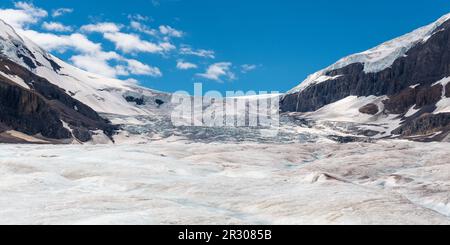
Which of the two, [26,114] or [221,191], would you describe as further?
[26,114]

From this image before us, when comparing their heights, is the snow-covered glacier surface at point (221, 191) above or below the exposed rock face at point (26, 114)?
below

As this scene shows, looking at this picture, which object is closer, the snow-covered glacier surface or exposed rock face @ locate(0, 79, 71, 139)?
the snow-covered glacier surface

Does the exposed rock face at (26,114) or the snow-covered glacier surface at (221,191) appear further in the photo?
the exposed rock face at (26,114)

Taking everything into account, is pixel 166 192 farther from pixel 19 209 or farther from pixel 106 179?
pixel 19 209

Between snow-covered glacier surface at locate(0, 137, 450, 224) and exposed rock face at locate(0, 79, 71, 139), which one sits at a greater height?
exposed rock face at locate(0, 79, 71, 139)

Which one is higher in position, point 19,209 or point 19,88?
point 19,88

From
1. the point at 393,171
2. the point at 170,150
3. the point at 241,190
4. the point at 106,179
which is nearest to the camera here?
the point at 241,190

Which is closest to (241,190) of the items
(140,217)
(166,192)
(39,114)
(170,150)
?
(166,192)

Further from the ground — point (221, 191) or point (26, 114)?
point (26, 114)
